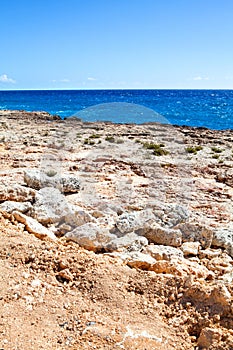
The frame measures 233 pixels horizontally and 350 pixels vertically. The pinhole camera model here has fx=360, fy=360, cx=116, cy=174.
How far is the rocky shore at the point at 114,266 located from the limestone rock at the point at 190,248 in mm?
15

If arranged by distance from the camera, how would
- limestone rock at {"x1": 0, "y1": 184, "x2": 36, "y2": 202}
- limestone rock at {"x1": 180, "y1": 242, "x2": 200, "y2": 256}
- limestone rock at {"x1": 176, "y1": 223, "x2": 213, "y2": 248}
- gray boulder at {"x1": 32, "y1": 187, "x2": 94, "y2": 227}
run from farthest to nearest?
limestone rock at {"x1": 0, "y1": 184, "x2": 36, "y2": 202} < gray boulder at {"x1": 32, "y1": 187, "x2": 94, "y2": 227} < limestone rock at {"x1": 176, "y1": 223, "x2": 213, "y2": 248} < limestone rock at {"x1": 180, "y1": 242, "x2": 200, "y2": 256}

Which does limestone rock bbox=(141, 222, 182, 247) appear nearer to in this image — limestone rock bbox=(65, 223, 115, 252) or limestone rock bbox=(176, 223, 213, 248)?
limestone rock bbox=(176, 223, 213, 248)

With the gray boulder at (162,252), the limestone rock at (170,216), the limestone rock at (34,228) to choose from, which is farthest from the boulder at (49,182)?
the gray boulder at (162,252)

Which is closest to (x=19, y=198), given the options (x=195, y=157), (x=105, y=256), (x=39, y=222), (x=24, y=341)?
(x=39, y=222)

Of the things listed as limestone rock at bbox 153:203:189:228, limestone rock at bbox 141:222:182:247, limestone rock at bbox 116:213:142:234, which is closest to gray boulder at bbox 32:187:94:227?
limestone rock at bbox 116:213:142:234

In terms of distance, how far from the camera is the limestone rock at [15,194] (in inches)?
253

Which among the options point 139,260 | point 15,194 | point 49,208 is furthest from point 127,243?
point 15,194

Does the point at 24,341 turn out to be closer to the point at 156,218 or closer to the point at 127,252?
the point at 127,252

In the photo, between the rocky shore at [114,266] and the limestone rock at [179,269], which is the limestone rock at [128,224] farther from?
the limestone rock at [179,269]

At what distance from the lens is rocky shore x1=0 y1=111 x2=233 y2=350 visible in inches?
130

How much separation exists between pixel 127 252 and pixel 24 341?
2.21 metres

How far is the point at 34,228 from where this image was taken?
5285 millimetres

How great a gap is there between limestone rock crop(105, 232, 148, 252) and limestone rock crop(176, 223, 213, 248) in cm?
83

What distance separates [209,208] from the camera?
7859 mm
